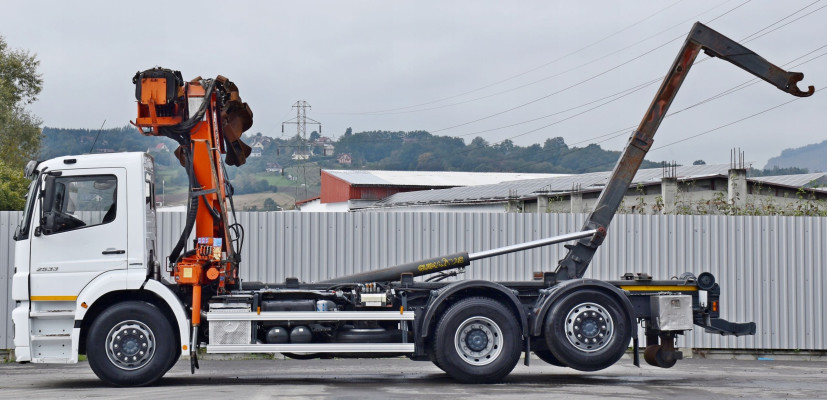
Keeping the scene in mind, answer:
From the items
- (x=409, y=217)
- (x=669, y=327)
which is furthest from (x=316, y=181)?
(x=669, y=327)

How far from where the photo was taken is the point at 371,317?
13.4 m

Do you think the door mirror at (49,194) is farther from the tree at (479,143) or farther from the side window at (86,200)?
the tree at (479,143)

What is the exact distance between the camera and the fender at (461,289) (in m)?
13.3

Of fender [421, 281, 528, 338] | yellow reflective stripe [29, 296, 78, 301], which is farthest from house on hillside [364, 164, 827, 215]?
yellow reflective stripe [29, 296, 78, 301]

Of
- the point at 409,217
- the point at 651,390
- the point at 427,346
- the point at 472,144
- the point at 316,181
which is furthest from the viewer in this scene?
the point at 472,144

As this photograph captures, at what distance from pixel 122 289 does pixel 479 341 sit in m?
4.74

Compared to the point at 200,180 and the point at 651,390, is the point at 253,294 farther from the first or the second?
the point at 651,390

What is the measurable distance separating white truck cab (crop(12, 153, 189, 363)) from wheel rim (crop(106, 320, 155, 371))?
419 millimetres

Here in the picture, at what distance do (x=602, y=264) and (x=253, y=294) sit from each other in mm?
7476

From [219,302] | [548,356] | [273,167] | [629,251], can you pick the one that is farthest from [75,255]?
[273,167]

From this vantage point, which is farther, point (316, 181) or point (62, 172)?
point (316, 181)

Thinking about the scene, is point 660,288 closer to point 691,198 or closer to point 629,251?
point 629,251

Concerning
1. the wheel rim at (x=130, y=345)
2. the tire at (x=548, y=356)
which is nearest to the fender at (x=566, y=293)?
the tire at (x=548, y=356)

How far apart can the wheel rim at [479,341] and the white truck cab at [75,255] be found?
143 inches
